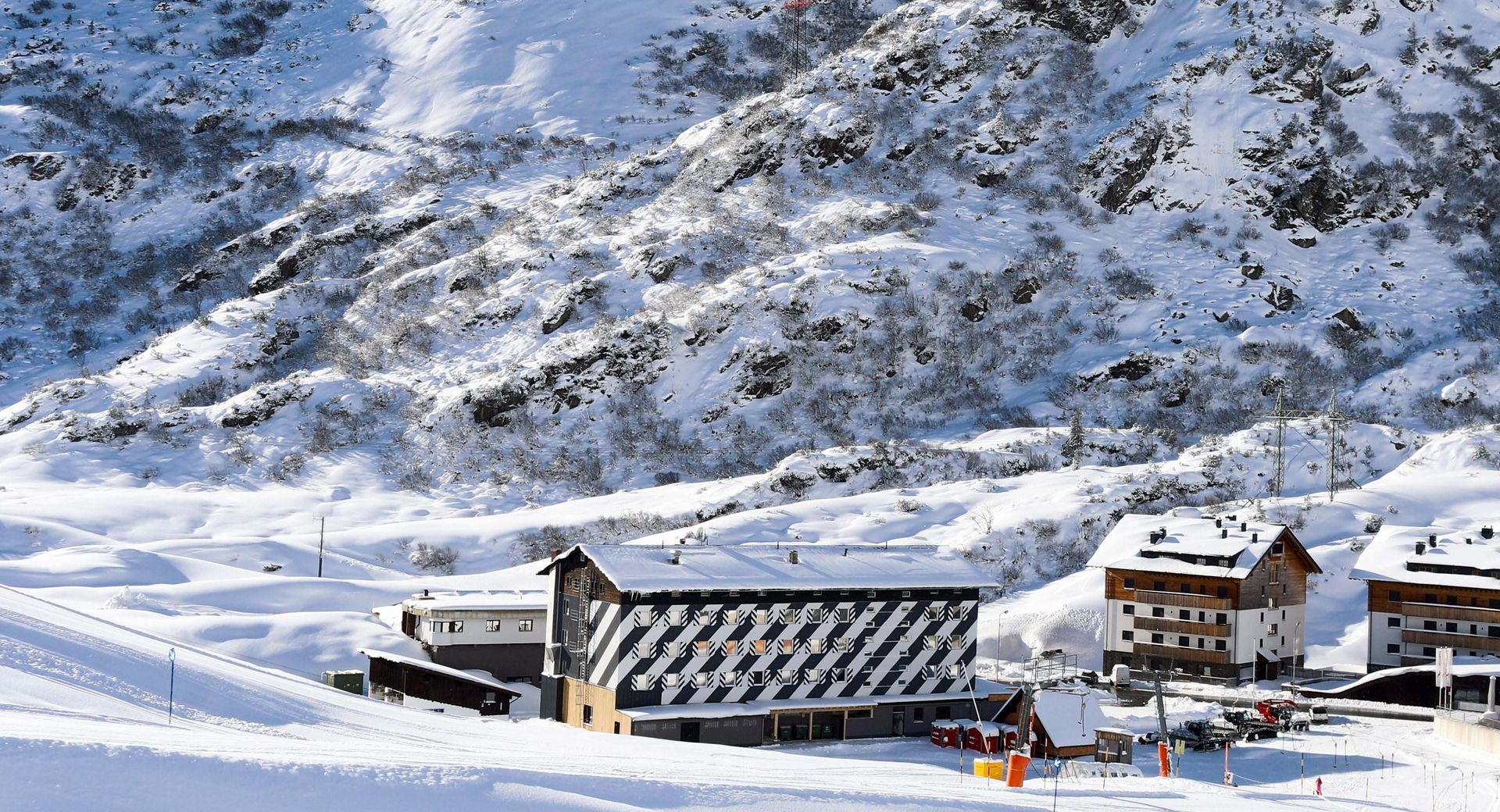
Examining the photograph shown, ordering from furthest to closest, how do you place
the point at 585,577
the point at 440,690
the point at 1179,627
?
the point at 1179,627 → the point at 440,690 → the point at 585,577

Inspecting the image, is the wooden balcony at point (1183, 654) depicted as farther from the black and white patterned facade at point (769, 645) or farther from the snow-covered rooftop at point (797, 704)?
the black and white patterned facade at point (769, 645)

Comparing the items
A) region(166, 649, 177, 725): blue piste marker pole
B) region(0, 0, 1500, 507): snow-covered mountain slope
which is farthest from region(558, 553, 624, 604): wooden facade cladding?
region(0, 0, 1500, 507): snow-covered mountain slope

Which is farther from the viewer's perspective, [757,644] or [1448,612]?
[1448,612]

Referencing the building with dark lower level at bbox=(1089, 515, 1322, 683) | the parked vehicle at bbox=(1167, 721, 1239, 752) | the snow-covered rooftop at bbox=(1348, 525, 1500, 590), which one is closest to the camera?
the parked vehicle at bbox=(1167, 721, 1239, 752)

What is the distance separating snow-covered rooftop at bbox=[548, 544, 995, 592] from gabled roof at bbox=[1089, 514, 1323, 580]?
1022 centimetres

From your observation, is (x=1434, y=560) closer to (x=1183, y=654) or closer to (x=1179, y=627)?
(x=1179, y=627)

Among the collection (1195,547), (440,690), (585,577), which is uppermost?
(1195,547)

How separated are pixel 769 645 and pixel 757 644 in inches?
17.4

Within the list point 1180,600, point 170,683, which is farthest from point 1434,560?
point 170,683

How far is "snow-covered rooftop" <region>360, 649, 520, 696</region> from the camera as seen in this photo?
170 feet

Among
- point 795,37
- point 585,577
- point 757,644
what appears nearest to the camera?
point 757,644

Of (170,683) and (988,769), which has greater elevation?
(170,683)

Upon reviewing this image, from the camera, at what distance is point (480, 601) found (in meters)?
57.2

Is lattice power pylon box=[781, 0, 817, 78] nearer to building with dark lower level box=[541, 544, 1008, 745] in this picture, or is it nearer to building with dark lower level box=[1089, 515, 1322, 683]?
building with dark lower level box=[1089, 515, 1322, 683]
